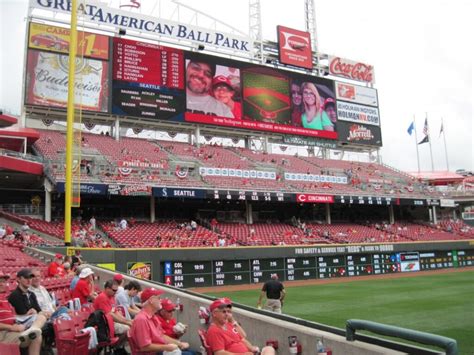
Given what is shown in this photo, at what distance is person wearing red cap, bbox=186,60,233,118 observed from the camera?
34875 mm

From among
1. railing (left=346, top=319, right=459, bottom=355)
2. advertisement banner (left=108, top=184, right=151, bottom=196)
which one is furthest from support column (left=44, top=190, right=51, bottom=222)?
railing (left=346, top=319, right=459, bottom=355)

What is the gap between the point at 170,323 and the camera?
5.90 metres

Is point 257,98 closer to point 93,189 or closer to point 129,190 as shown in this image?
point 129,190

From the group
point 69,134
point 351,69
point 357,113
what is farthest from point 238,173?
point 351,69

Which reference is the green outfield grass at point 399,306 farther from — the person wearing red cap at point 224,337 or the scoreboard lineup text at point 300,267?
the person wearing red cap at point 224,337

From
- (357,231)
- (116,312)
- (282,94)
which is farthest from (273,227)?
(116,312)

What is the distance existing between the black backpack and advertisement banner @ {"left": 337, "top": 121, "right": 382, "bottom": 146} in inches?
1513

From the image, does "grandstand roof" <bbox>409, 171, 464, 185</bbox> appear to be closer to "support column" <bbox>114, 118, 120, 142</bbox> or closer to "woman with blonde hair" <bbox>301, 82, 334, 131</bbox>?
"woman with blonde hair" <bbox>301, 82, 334, 131</bbox>

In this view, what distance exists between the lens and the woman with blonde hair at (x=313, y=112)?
40750 millimetres

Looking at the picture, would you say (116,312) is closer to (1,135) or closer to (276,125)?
(1,135)

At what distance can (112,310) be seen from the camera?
22.5 feet

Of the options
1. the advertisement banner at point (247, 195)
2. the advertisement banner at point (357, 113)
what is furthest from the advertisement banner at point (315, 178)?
the advertisement banner at point (357, 113)

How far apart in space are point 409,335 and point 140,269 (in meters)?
19.3

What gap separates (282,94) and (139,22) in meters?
12.7
